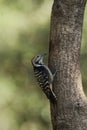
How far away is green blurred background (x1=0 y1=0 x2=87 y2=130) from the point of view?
735 centimetres

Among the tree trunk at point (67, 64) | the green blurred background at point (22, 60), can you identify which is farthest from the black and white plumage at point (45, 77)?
the green blurred background at point (22, 60)

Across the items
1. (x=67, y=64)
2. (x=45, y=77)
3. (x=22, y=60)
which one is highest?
(x=67, y=64)

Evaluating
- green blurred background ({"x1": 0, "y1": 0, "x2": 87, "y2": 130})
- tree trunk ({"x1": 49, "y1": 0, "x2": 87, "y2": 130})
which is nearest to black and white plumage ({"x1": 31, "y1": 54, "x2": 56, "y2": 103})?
tree trunk ({"x1": 49, "y1": 0, "x2": 87, "y2": 130})

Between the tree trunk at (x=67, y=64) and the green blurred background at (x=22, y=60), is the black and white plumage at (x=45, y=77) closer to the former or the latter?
the tree trunk at (x=67, y=64)

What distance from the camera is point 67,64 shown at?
12.7ft

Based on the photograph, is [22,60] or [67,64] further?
[22,60]

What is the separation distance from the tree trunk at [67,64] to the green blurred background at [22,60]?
3107mm

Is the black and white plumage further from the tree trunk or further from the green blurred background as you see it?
the green blurred background

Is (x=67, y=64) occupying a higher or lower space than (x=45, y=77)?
higher

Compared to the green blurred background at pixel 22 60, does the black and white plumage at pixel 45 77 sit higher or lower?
higher

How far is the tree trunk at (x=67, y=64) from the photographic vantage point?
3869mm

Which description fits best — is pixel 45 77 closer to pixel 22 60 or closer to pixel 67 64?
pixel 67 64

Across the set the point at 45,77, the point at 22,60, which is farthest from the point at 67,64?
the point at 22,60

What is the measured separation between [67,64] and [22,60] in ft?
12.3
